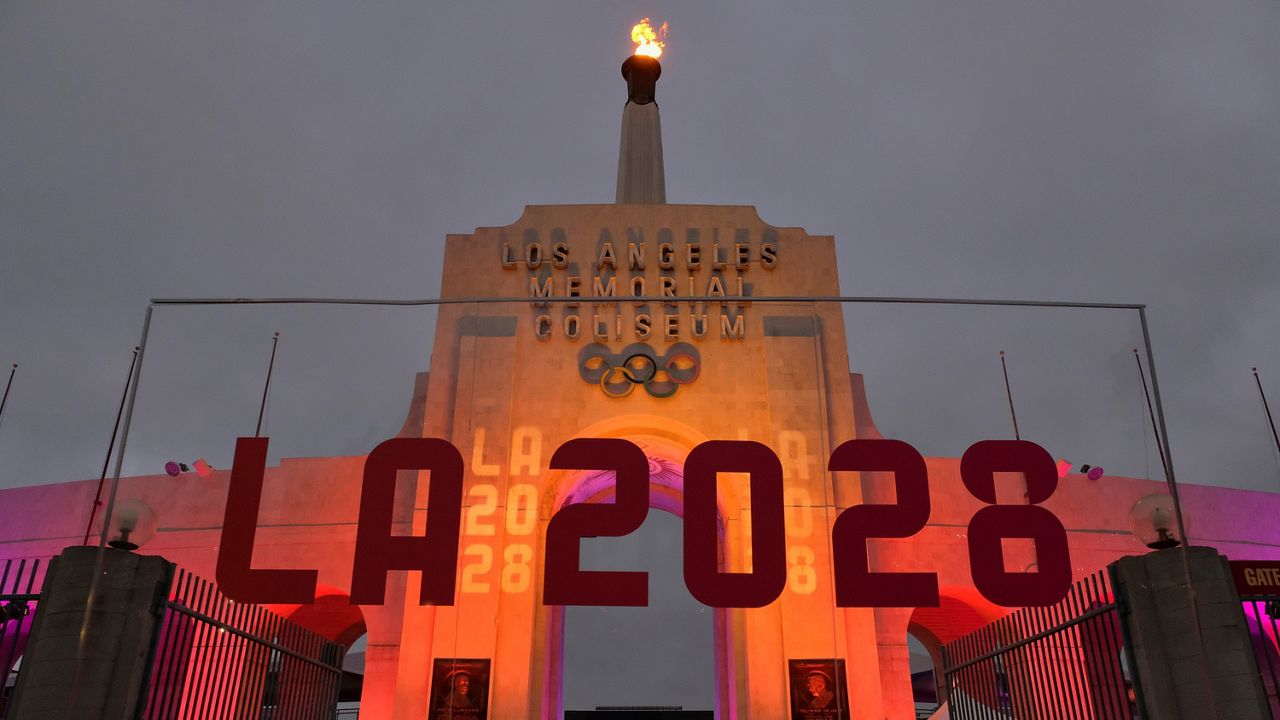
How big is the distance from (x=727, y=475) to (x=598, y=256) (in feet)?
22.0

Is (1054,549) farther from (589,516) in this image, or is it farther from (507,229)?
(507,229)

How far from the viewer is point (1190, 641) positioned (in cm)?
1070

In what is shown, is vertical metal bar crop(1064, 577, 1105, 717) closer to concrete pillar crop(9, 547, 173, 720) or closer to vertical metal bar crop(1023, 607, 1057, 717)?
vertical metal bar crop(1023, 607, 1057, 717)

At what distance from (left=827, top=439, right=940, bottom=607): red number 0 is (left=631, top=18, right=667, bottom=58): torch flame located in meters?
22.6

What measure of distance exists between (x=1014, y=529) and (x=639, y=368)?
34.4 feet

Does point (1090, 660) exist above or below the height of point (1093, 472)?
below

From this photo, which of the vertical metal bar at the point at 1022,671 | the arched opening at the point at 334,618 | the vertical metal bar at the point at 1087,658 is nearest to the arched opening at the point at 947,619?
the vertical metal bar at the point at 1022,671

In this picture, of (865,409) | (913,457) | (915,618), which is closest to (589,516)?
(913,457)

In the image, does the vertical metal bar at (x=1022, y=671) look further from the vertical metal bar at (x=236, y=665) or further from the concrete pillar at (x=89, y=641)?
the concrete pillar at (x=89, y=641)

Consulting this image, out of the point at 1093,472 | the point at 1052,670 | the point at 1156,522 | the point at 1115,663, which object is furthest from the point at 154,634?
the point at 1093,472

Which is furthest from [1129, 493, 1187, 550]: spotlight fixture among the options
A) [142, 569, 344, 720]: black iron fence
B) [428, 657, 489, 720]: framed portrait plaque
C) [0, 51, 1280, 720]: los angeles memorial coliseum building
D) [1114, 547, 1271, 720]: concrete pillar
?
[428, 657, 489, 720]: framed portrait plaque

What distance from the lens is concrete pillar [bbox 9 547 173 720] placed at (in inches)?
434

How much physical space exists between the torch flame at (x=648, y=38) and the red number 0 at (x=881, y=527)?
74.2 ft

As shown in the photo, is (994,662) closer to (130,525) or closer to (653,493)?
(130,525)
